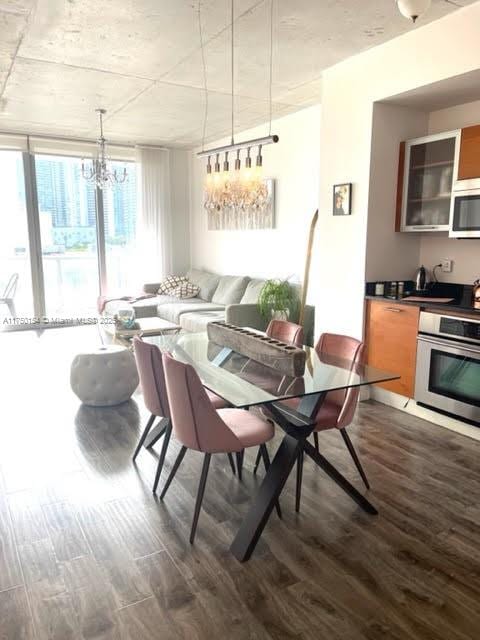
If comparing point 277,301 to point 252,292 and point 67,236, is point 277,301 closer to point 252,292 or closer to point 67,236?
point 252,292

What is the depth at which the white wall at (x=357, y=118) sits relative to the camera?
3.06m

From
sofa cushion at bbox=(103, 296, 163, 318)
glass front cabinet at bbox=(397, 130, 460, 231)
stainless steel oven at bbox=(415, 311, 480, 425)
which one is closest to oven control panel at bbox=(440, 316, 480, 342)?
stainless steel oven at bbox=(415, 311, 480, 425)

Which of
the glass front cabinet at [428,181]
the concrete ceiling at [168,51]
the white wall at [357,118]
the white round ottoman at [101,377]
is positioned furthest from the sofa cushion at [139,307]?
the glass front cabinet at [428,181]

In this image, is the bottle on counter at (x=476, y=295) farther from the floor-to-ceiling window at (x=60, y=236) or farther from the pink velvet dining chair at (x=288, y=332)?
the floor-to-ceiling window at (x=60, y=236)

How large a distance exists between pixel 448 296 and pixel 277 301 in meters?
1.81

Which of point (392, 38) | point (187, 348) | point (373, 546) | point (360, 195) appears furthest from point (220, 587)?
point (392, 38)

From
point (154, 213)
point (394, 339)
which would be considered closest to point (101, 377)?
point (394, 339)

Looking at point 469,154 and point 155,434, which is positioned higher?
point 469,154

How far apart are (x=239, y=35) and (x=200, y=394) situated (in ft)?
8.58

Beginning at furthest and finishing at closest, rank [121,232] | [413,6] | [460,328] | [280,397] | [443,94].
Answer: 1. [121,232]
2. [443,94]
3. [460,328]
4. [413,6]
5. [280,397]

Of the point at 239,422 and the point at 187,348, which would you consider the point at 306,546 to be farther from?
the point at 187,348

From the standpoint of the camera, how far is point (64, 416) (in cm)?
375

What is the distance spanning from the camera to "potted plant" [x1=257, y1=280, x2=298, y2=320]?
17.0 ft

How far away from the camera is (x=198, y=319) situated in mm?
5625
